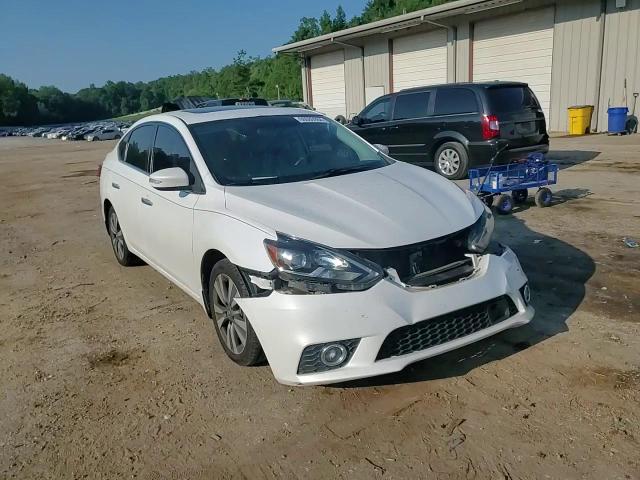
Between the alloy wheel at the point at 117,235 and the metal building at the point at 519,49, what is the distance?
56.6 ft

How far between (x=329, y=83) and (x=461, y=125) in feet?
69.1

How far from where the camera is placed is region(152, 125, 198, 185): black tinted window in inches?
157

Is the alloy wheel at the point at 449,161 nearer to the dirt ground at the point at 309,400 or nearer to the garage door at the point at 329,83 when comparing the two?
the dirt ground at the point at 309,400

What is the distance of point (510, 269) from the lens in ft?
10.9

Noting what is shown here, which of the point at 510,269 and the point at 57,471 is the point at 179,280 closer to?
the point at 57,471

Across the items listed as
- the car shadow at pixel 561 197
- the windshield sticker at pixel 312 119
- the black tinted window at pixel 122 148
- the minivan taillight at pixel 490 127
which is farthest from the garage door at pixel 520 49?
the black tinted window at pixel 122 148

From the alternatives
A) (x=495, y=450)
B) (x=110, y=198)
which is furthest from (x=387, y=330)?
(x=110, y=198)

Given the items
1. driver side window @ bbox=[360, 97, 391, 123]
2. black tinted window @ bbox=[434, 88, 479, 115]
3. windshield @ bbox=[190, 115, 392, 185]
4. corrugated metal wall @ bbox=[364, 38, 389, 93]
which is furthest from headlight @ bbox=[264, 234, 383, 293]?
corrugated metal wall @ bbox=[364, 38, 389, 93]

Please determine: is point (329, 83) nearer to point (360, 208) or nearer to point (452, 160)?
point (452, 160)

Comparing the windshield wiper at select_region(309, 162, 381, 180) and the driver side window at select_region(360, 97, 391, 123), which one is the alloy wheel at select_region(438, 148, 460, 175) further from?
the windshield wiper at select_region(309, 162, 381, 180)

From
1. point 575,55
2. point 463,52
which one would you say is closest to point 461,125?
point 575,55

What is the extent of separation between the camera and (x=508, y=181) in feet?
23.9

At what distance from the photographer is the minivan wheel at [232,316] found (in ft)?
10.6

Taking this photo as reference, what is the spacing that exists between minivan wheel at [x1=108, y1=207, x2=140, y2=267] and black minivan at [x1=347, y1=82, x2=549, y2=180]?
20.3ft
